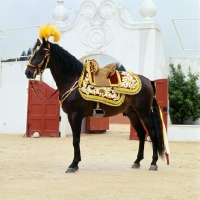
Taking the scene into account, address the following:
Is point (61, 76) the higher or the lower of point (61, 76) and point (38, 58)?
the lower

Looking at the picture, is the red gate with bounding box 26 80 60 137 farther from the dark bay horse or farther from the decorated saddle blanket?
the decorated saddle blanket

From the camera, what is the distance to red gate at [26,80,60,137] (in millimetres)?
16453

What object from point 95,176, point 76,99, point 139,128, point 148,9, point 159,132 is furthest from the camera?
point 148,9

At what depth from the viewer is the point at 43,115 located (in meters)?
16.5

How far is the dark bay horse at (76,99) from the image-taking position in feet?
27.7

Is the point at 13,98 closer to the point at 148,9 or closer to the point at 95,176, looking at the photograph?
the point at 148,9

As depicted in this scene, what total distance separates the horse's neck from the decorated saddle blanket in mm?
175

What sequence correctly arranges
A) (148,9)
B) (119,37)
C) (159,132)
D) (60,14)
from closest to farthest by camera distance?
(159,132)
(148,9)
(119,37)
(60,14)

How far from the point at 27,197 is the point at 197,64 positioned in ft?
36.6

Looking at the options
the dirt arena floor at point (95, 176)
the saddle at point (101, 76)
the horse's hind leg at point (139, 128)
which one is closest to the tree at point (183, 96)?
the dirt arena floor at point (95, 176)

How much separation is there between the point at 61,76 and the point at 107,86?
808 millimetres

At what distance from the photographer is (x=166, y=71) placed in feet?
52.9

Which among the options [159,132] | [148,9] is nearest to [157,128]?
[159,132]

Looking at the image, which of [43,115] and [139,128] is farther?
[43,115]
